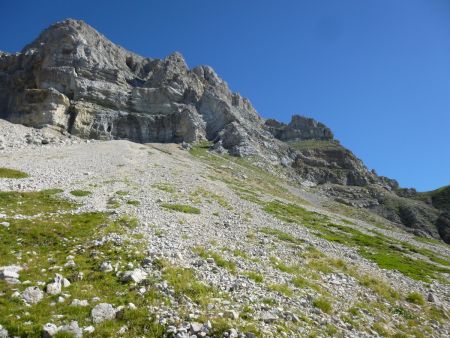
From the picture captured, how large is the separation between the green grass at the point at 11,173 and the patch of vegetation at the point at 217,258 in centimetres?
2644

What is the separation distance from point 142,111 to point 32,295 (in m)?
124

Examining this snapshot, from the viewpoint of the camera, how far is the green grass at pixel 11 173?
3428 cm

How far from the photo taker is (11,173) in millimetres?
35188

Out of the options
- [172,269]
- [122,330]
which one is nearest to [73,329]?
[122,330]

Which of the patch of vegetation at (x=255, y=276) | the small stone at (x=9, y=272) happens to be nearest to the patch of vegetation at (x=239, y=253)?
the patch of vegetation at (x=255, y=276)

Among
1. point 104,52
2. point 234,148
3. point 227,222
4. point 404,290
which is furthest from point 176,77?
point 404,290

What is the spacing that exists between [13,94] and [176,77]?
67.4m

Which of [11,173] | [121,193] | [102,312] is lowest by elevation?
[102,312]

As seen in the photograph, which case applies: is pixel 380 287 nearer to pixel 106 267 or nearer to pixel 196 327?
pixel 196 327

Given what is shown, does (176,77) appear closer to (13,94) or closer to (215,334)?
(13,94)

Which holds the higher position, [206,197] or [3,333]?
[206,197]

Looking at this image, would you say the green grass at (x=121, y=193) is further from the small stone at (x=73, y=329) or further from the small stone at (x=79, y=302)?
the small stone at (x=73, y=329)

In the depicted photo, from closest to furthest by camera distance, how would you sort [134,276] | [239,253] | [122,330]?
[122,330]
[134,276]
[239,253]

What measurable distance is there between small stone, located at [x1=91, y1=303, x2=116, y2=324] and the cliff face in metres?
105
